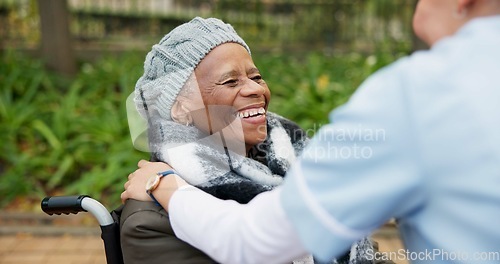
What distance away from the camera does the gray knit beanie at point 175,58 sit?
5.10 feet

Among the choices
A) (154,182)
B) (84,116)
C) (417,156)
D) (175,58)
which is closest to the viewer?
(417,156)

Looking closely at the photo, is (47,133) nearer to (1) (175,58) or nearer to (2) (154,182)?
(1) (175,58)

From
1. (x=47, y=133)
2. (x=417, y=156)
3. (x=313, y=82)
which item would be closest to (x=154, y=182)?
(x=417, y=156)

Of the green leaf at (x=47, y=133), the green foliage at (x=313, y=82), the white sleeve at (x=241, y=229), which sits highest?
the white sleeve at (x=241, y=229)

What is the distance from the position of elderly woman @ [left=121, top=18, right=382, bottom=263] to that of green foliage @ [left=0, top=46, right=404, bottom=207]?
2.17 meters

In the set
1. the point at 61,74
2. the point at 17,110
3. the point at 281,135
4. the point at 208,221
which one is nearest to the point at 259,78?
the point at 281,135

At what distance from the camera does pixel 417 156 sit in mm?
854

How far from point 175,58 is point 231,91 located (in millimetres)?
182

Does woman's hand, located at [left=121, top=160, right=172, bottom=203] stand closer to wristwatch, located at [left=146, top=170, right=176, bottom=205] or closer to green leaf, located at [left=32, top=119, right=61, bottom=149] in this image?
wristwatch, located at [left=146, top=170, right=176, bottom=205]

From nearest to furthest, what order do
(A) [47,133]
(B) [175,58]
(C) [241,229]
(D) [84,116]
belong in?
(C) [241,229]
(B) [175,58]
(A) [47,133]
(D) [84,116]

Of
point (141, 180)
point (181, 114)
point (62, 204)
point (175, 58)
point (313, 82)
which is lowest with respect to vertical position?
point (313, 82)

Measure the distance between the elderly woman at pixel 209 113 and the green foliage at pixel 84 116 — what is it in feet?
7.11

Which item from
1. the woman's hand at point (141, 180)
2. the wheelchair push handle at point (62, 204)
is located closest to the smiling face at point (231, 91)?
the woman's hand at point (141, 180)

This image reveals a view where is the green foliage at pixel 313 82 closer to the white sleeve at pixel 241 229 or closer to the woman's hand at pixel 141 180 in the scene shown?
the woman's hand at pixel 141 180
